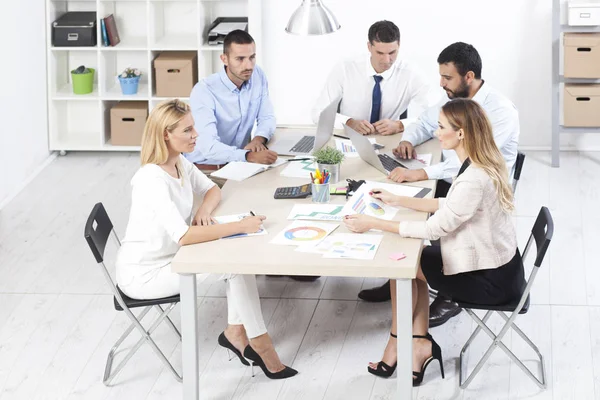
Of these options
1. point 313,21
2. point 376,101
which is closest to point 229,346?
point 313,21

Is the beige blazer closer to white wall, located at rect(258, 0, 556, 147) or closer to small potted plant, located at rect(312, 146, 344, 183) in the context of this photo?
small potted plant, located at rect(312, 146, 344, 183)

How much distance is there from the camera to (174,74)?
6.94 metres

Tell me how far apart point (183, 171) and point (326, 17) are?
1049mm

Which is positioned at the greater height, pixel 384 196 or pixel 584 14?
pixel 584 14

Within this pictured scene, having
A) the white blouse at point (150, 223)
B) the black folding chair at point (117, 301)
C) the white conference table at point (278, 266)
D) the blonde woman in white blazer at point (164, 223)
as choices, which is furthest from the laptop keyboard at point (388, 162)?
the black folding chair at point (117, 301)

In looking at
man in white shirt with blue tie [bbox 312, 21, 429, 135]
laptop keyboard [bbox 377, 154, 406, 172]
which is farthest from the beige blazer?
man in white shirt with blue tie [bbox 312, 21, 429, 135]

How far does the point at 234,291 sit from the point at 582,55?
3.75m

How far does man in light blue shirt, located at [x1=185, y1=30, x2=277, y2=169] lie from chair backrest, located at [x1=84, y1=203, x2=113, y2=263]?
898 mm

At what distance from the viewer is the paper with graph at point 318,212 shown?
3.86 meters

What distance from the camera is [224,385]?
4039mm

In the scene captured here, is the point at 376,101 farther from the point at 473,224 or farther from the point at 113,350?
the point at 113,350

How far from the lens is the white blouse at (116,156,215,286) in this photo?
372 cm

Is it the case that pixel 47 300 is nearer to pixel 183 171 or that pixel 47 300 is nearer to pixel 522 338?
pixel 183 171

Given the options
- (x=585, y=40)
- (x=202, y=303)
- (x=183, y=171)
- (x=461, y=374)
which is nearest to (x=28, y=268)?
(x=202, y=303)
